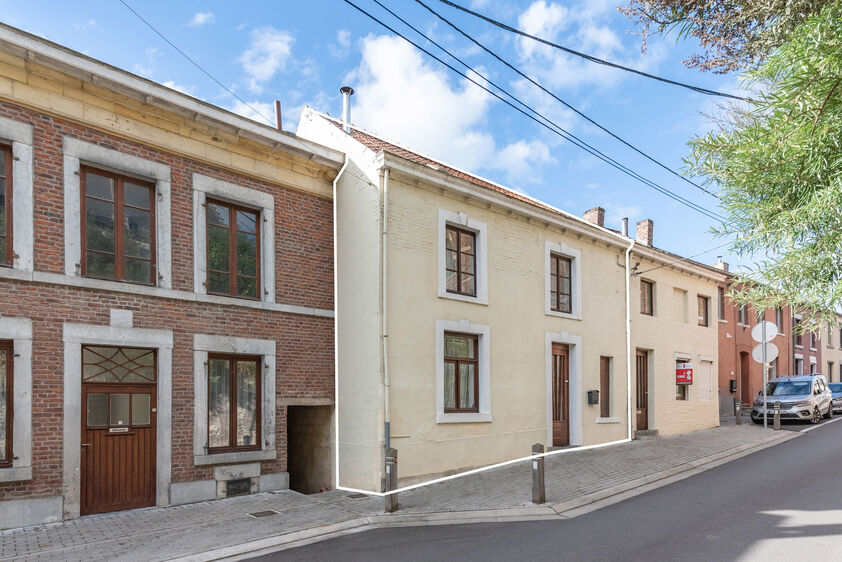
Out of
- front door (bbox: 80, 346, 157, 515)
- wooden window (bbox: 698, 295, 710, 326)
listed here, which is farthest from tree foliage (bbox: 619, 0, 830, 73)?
wooden window (bbox: 698, 295, 710, 326)

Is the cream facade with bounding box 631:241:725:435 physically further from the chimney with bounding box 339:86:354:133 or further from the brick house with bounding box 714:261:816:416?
the chimney with bounding box 339:86:354:133

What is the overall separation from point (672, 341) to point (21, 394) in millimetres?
17881

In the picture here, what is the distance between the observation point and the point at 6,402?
27.3 ft

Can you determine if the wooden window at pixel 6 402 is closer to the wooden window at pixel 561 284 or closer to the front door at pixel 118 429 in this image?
the front door at pixel 118 429

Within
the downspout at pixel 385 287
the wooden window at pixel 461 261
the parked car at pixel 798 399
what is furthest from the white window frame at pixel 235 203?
the parked car at pixel 798 399

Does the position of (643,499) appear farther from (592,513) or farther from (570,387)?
(570,387)

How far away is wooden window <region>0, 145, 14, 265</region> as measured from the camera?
27.7 ft

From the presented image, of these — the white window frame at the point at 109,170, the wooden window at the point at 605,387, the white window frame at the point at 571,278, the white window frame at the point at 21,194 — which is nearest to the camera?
the white window frame at the point at 21,194

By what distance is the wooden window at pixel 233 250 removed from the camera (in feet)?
35.2

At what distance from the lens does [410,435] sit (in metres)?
11.7

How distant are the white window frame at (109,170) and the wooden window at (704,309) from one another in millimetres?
18713

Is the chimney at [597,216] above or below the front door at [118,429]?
above

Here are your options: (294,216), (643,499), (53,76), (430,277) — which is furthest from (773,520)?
(53,76)

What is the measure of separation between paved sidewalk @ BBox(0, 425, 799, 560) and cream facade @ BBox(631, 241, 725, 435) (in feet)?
→ 16.3
